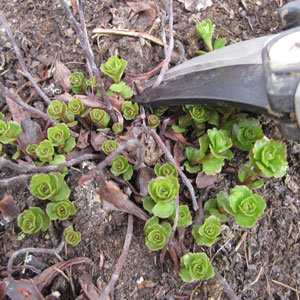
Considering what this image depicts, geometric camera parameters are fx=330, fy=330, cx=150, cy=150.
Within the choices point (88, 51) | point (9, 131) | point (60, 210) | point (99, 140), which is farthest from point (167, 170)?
point (9, 131)

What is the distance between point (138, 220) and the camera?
5.28ft

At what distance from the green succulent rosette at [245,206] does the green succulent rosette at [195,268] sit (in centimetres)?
23

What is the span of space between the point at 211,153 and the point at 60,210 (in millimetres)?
750

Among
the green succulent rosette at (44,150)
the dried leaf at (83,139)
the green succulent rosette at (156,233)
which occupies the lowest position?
the green succulent rosette at (156,233)

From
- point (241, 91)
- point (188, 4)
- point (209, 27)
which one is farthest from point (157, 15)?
point (241, 91)

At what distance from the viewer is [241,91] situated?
139 cm

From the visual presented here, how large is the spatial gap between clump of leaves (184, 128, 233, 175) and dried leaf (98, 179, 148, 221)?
35 cm

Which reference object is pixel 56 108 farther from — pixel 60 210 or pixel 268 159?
pixel 268 159

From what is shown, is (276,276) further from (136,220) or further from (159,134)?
(159,134)


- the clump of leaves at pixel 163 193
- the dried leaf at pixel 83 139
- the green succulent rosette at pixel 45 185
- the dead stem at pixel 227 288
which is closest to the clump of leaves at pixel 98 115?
the dried leaf at pixel 83 139

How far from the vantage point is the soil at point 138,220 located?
5.11 feet

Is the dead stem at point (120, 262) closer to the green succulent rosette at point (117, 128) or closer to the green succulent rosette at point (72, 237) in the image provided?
the green succulent rosette at point (72, 237)

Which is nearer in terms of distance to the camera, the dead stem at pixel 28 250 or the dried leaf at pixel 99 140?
the dead stem at pixel 28 250

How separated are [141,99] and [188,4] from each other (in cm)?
79
